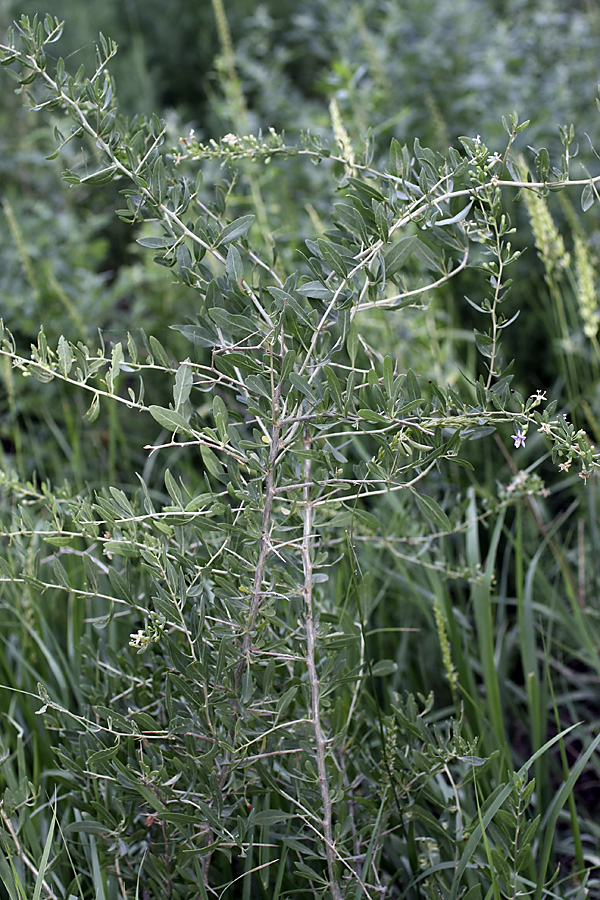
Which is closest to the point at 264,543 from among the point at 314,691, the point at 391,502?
the point at 314,691

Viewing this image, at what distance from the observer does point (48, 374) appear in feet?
3.70

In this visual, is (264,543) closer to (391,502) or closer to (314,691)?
(314,691)

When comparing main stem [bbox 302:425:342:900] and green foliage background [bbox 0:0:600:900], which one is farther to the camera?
green foliage background [bbox 0:0:600:900]

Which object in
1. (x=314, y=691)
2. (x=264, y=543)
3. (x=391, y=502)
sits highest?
(x=264, y=543)

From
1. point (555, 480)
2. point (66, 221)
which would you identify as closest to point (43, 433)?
point (66, 221)

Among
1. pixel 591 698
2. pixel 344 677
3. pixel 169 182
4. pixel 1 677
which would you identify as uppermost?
pixel 169 182

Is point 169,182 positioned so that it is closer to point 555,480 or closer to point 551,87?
point 555,480

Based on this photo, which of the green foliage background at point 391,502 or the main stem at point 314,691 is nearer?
the main stem at point 314,691

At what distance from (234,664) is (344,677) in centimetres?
16

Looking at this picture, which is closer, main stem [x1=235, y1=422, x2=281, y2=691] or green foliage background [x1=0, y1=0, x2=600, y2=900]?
main stem [x1=235, y1=422, x2=281, y2=691]

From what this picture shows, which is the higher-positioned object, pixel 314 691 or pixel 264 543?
pixel 264 543

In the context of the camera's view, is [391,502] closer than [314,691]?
No

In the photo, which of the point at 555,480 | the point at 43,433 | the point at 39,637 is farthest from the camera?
the point at 43,433

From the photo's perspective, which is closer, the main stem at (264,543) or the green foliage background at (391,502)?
the main stem at (264,543)
